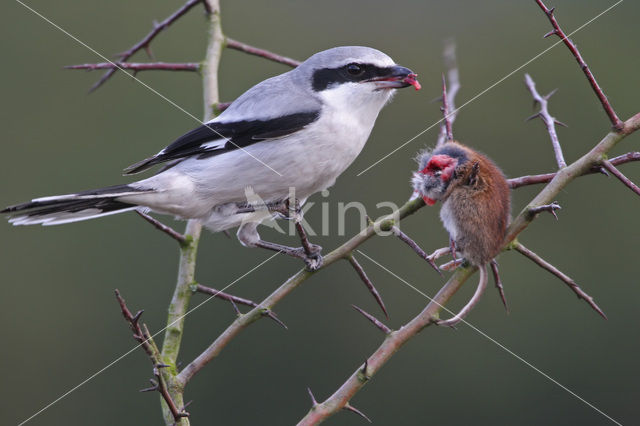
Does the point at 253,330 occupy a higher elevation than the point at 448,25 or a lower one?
lower

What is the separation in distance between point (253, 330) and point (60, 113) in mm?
3734

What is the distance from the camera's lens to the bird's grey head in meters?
3.26

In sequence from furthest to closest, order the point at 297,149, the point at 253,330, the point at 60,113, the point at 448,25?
1. the point at 448,25
2. the point at 60,113
3. the point at 253,330
4. the point at 297,149

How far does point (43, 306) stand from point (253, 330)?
2.91 m

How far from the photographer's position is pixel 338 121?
10.7 ft

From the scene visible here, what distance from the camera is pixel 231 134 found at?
3309 mm

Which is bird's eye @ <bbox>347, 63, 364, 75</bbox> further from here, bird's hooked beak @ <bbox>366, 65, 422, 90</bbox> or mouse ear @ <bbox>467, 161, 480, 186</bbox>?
mouse ear @ <bbox>467, 161, 480, 186</bbox>

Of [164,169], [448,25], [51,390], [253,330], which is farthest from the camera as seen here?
[448,25]

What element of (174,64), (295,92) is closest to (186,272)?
(174,64)

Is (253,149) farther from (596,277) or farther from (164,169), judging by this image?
(596,277)

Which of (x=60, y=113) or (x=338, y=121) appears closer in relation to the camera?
(x=338, y=121)

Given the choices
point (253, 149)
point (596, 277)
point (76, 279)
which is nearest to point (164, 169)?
point (253, 149)

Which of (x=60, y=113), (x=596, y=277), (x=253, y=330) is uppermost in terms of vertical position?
(x=60, y=113)

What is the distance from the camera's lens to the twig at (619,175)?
2.03 metres
